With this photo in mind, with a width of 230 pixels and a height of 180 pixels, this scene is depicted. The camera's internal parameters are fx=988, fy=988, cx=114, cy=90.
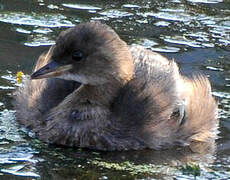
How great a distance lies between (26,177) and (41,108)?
144 centimetres

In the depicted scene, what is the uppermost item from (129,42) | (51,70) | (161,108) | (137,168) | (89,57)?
(89,57)

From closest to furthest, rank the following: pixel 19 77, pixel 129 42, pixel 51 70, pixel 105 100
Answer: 1. pixel 51 70
2. pixel 105 100
3. pixel 19 77
4. pixel 129 42

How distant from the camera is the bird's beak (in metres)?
9.74

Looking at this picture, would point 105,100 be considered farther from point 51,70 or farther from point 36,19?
point 36,19

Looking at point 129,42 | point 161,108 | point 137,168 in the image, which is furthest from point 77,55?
point 129,42

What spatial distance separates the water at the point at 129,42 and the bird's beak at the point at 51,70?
661 mm

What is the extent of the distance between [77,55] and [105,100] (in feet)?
1.74

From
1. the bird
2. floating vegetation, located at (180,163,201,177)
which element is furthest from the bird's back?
floating vegetation, located at (180,163,201,177)

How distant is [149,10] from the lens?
13539 millimetres

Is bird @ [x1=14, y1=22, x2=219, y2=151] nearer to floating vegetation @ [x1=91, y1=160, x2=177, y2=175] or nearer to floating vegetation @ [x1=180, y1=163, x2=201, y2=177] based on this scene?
floating vegetation @ [x1=91, y1=160, x2=177, y2=175]

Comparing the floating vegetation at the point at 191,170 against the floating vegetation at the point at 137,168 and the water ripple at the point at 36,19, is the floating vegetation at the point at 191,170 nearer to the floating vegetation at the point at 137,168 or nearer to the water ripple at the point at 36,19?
the floating vegetation at the point at 137,168

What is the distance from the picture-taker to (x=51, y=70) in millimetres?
9742

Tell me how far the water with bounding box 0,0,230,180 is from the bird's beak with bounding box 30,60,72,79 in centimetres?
66

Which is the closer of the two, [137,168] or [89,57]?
[137,168]
